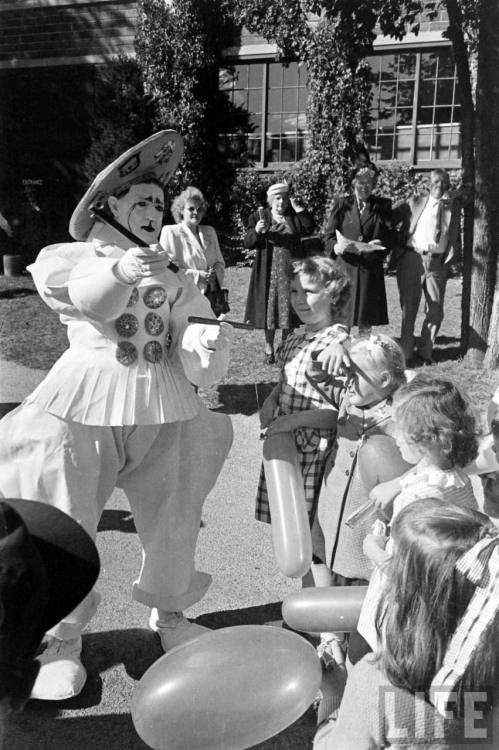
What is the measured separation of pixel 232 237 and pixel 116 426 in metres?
9.08

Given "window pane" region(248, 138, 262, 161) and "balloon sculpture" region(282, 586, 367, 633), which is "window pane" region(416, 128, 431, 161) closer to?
"window pane" region(248, 138, 262, 161)

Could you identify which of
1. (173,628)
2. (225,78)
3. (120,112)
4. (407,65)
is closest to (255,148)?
(225,78)

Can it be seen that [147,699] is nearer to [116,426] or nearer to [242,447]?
[116,426]

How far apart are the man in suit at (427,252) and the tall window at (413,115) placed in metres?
6.45

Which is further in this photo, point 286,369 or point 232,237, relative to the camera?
point 232,237

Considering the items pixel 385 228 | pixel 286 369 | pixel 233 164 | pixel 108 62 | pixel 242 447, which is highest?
pixel 108 62

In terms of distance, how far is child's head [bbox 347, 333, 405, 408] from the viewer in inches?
99.3

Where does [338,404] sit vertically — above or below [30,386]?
above

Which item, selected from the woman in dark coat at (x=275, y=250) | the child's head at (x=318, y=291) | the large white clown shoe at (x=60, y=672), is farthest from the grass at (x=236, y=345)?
the large white clown shoe at (x=60, y=672)

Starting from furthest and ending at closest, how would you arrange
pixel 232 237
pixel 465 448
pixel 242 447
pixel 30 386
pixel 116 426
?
pixel 232 237 → pixel 30 386 → pixel 242 447 → pixel 116 426 → pixel 465 448

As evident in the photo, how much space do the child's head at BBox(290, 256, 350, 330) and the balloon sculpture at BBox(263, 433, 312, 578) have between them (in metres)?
0.46

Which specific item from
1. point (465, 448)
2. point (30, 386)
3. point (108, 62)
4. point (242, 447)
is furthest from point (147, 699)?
point (108, 62)

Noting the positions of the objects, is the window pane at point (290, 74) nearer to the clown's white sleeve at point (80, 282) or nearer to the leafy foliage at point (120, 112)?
the leafy foliage at point (120, 112)

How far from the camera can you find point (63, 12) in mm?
6234
